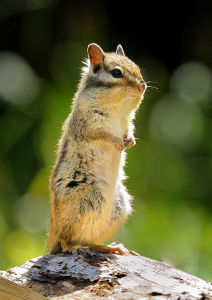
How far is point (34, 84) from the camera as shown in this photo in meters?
7.07

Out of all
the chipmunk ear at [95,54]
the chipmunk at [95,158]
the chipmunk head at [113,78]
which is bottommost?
the chipmunk at [95,158]

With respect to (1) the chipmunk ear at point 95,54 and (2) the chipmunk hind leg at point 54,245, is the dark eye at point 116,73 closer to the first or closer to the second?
(1) the chipmunk ear at point 95,54

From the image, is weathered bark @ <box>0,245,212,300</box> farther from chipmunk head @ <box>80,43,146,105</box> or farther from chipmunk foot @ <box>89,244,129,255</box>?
chipmunk head @ <box>80,43,146,105</box>

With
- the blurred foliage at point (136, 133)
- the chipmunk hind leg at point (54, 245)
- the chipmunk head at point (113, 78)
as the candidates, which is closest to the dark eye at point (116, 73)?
the chipmunk head at point (113, 78)

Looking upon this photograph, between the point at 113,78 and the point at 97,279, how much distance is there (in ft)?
5.66

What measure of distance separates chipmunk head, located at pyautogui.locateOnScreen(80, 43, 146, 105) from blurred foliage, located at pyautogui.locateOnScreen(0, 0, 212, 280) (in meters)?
1.56

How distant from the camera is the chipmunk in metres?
4.16

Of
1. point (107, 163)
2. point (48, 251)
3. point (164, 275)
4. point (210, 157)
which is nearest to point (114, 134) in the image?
point (107, 163)

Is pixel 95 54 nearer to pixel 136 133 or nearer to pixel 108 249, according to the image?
pixel 108 249

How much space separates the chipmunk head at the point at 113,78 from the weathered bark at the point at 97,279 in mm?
1285

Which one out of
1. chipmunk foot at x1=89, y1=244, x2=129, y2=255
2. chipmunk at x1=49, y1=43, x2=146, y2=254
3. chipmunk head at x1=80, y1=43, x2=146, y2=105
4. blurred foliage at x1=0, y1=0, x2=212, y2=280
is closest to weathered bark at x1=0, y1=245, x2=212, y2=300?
chipmunk foot at x1=89, y1=244, x2=129, y2=255

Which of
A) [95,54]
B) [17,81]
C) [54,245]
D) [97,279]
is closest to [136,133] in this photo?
[17,81]

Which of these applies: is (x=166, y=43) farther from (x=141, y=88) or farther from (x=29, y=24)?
(x=141, y=88)

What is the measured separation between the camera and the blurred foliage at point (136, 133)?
598 cm
